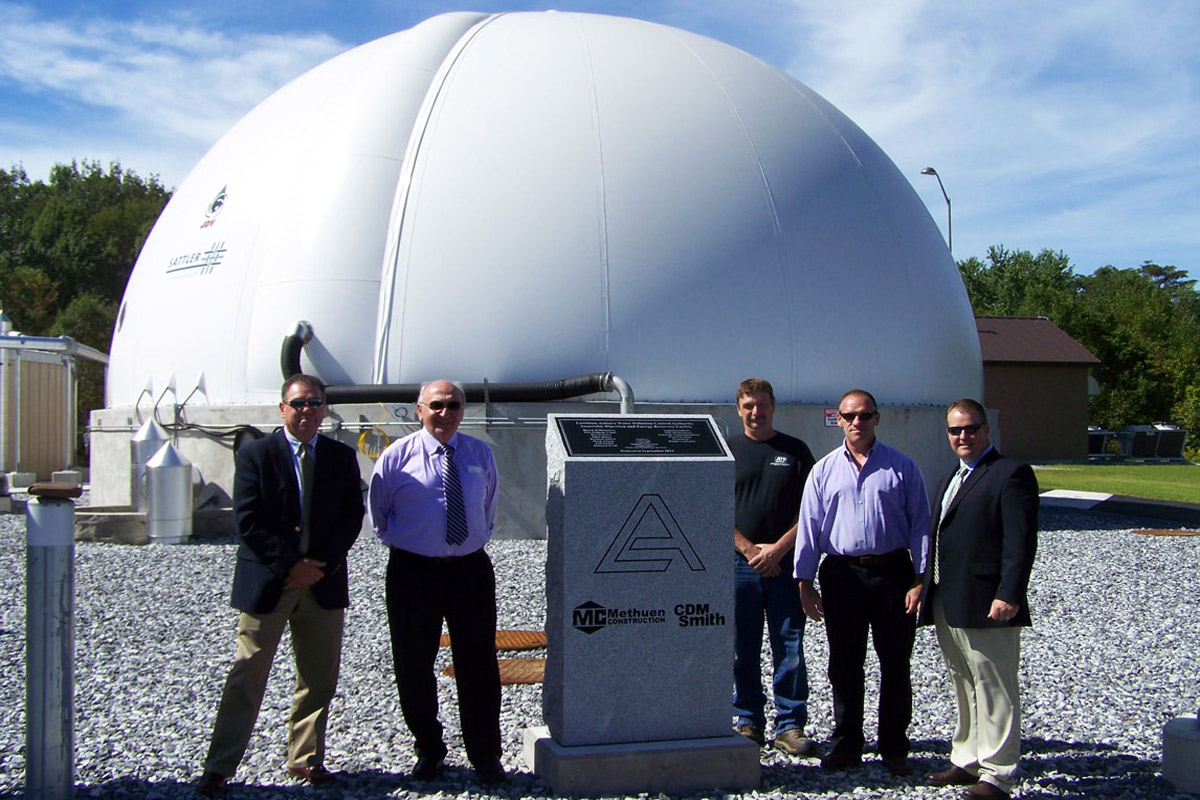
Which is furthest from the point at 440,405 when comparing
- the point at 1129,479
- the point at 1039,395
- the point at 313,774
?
the point at 1039,395

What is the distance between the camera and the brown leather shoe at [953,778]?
489 cm

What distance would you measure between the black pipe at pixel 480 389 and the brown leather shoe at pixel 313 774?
7952 mm

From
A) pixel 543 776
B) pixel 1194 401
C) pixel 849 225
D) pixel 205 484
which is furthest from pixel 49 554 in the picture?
pixel 1194 401

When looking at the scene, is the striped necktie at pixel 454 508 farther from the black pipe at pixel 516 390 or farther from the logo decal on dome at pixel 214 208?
the logo decal on dome at pixel 214 208

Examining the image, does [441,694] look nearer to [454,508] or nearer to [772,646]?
[454,508]

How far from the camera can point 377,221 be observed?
1364cm

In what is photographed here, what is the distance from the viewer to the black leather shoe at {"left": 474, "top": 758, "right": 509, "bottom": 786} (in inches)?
190

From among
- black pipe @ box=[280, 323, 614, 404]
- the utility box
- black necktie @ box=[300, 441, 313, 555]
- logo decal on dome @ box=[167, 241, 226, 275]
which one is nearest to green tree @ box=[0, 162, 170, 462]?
the utility box

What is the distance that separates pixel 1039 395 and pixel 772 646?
38.3m

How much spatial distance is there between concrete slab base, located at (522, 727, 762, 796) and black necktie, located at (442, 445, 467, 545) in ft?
3.46

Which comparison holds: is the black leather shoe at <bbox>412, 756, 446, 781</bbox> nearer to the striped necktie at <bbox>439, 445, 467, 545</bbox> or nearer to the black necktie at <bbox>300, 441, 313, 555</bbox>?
the striped necktie at <bbox>439, 445, 467, 545</bbox>

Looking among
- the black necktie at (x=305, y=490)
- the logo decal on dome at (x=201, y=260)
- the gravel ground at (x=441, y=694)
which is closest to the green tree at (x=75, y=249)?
the logo decal on dome at (x=201, y=260)

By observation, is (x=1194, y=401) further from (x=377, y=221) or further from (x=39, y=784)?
(x=39, y=784)

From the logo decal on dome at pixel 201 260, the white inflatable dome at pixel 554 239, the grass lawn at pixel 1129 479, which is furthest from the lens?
the grass lawn at pixel 1129 479
